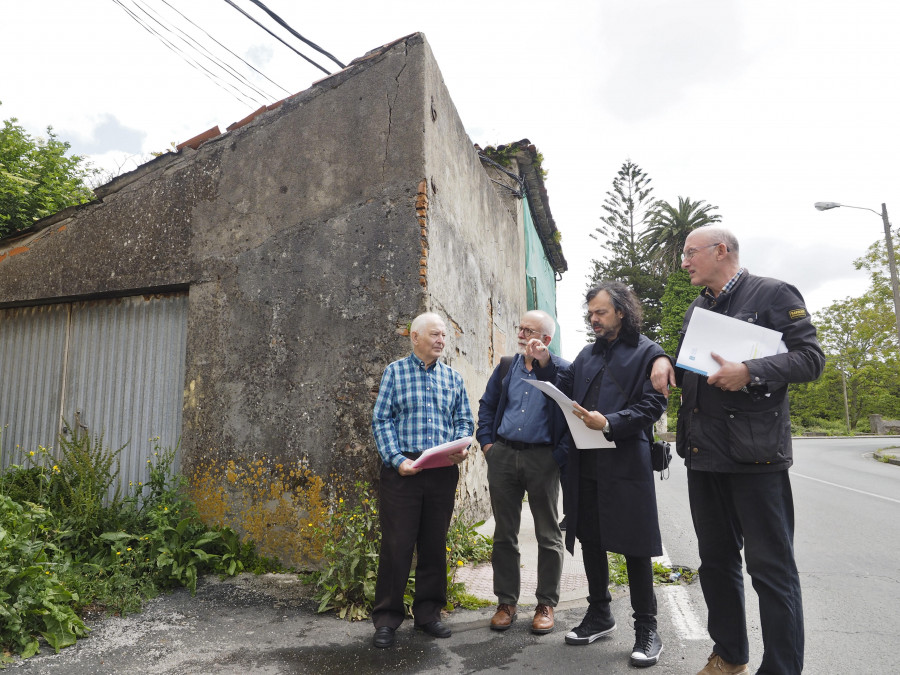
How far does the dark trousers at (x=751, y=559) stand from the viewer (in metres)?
2.50

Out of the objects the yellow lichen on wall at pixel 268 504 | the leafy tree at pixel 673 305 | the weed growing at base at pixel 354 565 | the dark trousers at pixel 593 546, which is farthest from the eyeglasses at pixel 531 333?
the leafy tree at pixel 673 305

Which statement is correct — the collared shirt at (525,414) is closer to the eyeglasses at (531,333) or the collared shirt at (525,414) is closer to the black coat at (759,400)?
the eyeglasses at (531,333)

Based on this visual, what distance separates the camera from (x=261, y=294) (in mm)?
4895

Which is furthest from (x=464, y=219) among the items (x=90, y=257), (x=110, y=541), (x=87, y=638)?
(x=87, y=638)

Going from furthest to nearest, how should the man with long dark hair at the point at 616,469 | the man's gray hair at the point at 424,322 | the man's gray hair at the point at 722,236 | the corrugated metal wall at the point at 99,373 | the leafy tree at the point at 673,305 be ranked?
the leafy tree at the point at 673,305 → the corrugated metal wall at the point at 99,373 → the man's gray hair at the point at 424,322 → the man with long dark hair at the point at 616,469 → the man's gray hair at the point at 722,236

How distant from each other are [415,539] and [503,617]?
0.71 meters

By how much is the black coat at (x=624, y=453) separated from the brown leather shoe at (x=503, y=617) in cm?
57

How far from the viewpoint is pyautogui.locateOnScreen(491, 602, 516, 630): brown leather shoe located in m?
3.60

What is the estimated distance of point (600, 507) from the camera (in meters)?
3.33

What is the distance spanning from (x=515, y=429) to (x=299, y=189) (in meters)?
2.69

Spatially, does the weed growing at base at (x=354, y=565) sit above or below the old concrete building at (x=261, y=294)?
below

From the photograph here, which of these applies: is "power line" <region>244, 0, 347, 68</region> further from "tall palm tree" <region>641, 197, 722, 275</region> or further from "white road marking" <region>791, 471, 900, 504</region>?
"tall palm tree" <region>641, 197, 722, 275</region>

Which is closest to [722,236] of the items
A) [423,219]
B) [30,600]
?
[423,219]

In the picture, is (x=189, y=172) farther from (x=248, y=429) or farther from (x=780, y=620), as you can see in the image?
(x=780, y=620)
